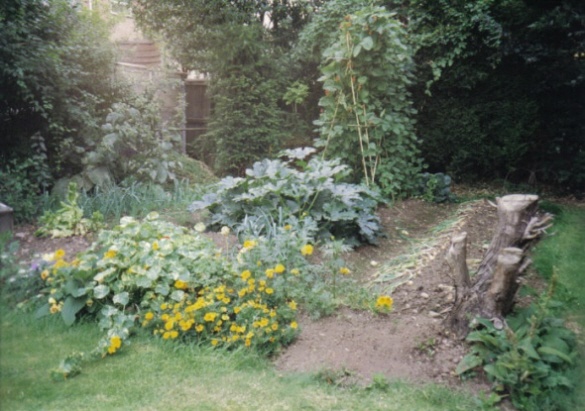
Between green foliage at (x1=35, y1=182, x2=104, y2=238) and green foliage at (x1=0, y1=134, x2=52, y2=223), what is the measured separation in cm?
25

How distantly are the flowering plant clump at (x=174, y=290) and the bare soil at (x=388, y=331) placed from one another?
21 centimetres

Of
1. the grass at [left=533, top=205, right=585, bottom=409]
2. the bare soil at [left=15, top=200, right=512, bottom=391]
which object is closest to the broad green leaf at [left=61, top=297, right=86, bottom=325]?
the bare soil at [left=15, top=200, right=512, bottom=391]

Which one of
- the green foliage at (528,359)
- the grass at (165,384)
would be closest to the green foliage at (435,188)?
the green foliage at (528,359)

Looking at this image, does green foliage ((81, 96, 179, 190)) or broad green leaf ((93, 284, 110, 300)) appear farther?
green foliage ((81, 96, 179, 190))

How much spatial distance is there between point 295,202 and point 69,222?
1855 mm

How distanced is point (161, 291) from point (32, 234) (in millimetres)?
1207

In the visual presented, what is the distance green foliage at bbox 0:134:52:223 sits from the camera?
4203 millimetres

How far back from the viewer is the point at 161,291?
319 centimetres

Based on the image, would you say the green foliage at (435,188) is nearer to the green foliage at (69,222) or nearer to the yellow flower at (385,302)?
the yellow flower at (385,302)

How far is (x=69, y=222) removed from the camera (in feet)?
13.0

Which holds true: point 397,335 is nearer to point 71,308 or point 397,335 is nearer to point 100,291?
point 100,291

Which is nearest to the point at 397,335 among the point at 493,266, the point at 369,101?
the point at 493,266

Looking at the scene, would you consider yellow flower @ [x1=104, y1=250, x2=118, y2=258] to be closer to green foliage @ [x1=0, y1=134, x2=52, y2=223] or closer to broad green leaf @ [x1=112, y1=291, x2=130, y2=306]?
broad green leaf @ [x1=112, y1=291, x2=130, y2=306]

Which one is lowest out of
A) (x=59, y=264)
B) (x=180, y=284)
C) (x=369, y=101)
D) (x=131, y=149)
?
(x=180, y=284)
